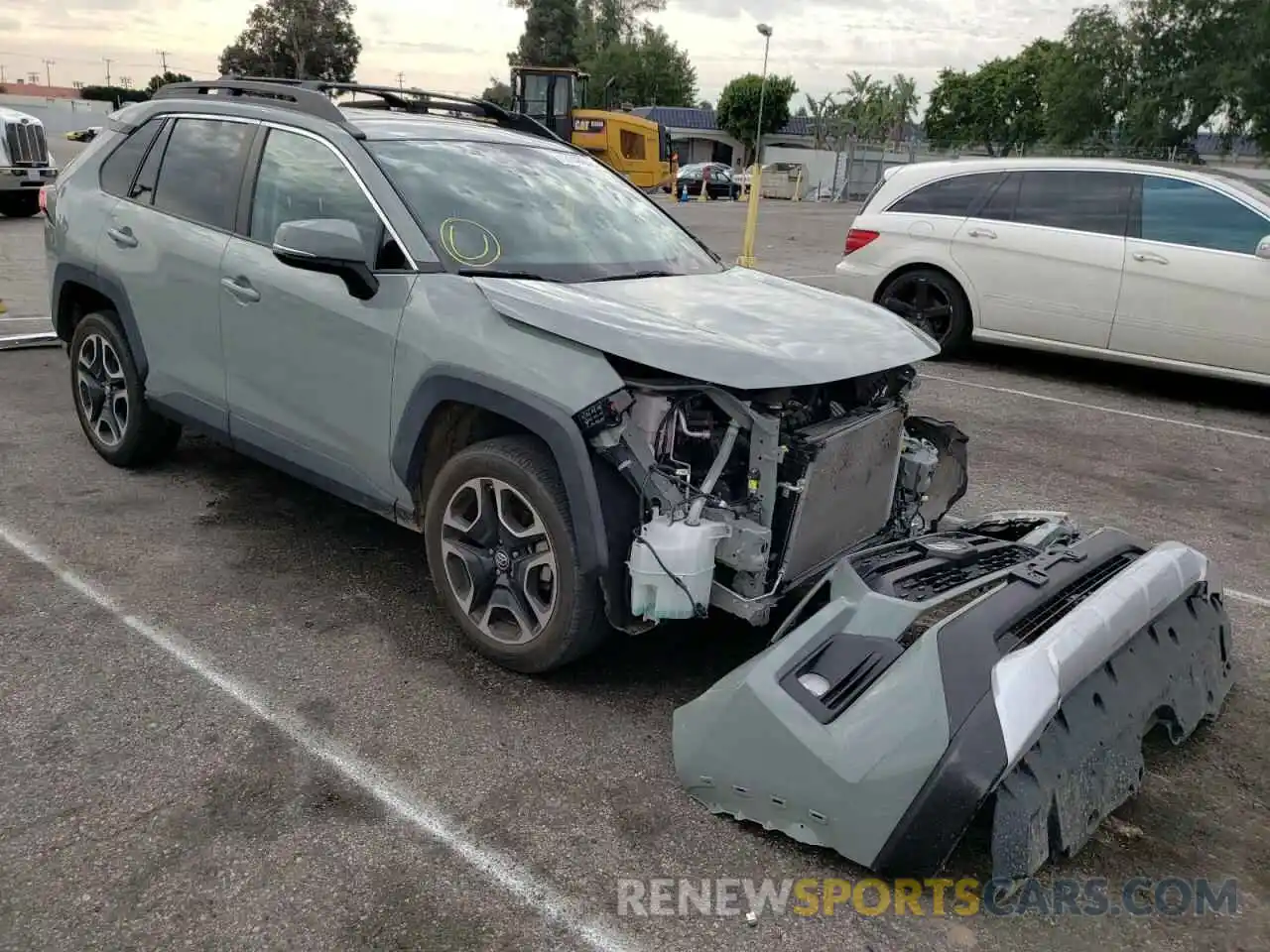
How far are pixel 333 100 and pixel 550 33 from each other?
8944cm

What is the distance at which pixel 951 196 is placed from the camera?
8727 mm

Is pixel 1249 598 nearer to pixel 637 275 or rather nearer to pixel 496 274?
pixel 637 275

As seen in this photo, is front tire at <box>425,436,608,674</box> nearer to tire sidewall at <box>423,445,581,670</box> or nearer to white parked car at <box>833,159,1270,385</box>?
tire sidewall at <box>423,445,581,670</box>

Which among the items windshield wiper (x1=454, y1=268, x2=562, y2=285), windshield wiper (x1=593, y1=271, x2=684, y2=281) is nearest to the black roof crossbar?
windshield wiper (x1=454, y1=268, x2=562, y2=285)

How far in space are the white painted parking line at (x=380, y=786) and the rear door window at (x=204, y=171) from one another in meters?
1.64

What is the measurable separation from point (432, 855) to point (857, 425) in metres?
1.87

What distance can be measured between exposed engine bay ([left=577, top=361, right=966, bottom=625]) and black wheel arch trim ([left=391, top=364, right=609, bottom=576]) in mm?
69

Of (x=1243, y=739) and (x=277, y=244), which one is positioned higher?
(x=277, y=244)

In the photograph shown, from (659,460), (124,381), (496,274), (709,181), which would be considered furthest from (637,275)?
(709,181)

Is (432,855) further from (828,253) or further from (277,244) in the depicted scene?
(828,253)

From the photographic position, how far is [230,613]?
3898mm

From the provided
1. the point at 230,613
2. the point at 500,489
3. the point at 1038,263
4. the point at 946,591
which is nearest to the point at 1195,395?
the point at 1038,263

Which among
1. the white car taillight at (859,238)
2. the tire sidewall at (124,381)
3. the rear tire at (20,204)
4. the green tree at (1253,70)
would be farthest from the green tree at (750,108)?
the tire sidewall at (124,381)

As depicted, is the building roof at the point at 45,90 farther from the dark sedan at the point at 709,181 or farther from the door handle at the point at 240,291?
the door handle at the point at 240,291
